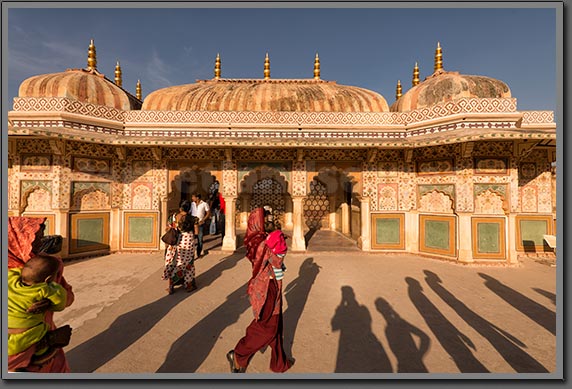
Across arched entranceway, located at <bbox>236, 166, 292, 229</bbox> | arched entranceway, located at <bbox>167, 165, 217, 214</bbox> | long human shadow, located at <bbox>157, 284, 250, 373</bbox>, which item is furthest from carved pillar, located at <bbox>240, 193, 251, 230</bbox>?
long human shadow, located at <bbox>157, 284, 250, 373</bbox>

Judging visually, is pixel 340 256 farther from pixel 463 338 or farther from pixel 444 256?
pixel 463 338

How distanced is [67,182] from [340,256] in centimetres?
745

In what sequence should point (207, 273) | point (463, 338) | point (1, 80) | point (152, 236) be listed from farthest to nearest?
point (152, 236) → point (207, 273) → point (463, 338) → point (1, 80)

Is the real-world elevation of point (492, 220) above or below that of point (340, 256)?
above

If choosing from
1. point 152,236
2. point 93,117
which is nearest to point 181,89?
point 93,117

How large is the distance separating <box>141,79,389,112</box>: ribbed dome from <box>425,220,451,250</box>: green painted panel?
13.0 ft

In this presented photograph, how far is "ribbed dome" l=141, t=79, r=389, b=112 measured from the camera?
8133 millimetres

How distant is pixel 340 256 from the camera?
22.9 feet

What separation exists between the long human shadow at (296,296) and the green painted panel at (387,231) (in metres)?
2.27

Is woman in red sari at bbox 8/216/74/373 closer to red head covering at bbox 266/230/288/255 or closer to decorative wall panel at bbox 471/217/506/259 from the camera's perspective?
red head covering at bbox 266/230/288/255

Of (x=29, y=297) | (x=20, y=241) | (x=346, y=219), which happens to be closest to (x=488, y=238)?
(x=346, y=219)

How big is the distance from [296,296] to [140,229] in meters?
5.34

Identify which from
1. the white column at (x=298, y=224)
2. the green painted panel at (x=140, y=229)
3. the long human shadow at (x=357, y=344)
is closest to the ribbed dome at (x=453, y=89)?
the white column at (x=298, y=224)

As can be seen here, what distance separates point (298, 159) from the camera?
715 centimetres
